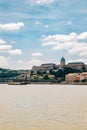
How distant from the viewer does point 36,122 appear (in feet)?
91.6

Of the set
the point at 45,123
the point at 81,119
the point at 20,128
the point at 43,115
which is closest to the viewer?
the point at 20,128

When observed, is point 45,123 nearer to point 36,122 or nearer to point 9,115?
point 36,122

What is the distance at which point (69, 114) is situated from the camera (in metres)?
32.5

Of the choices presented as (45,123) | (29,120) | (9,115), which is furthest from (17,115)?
(45,123)

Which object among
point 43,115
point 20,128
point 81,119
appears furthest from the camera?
point 43,115

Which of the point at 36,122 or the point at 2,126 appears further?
the point at 36,122

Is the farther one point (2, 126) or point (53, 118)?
point (53, 118)

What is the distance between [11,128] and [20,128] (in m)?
0.56

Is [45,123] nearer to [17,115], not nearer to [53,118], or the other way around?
[53,118]

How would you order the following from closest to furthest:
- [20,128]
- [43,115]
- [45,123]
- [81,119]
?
[20,128]
[45,123]
[81,119]
[43,115]

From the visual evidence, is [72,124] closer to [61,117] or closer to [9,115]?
A: [61,117]

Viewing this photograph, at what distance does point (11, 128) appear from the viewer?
83.1 ft

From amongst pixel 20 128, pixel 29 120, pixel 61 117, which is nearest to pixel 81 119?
pixel 61 117

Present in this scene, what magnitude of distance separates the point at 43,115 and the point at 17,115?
6.63ft
